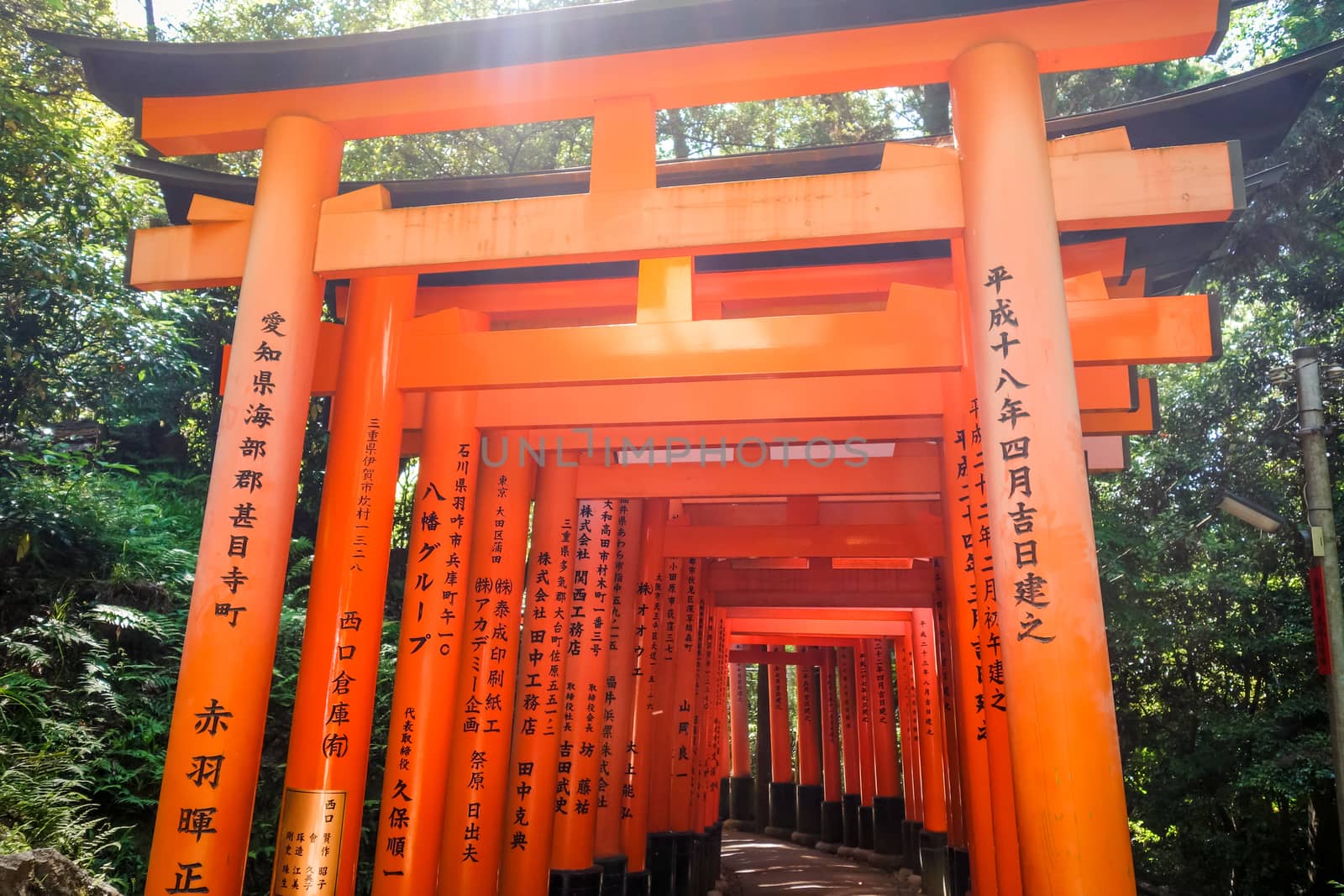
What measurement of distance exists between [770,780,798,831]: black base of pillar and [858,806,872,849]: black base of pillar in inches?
113

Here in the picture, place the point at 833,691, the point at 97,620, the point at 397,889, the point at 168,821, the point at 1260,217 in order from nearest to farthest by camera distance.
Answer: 1. the point at 168,821
2. the point at 397,889
3. the point at 97,620
4. the point at 1260,217
5. the point at 833,691

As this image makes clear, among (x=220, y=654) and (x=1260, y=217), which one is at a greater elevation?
(x=1260, y=217)

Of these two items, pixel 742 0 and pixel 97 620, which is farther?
pixel 97 620

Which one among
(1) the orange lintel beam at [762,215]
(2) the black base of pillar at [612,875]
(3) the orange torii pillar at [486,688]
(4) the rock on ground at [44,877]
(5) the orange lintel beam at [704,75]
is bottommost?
(2) the black base of pillar at [612,875]

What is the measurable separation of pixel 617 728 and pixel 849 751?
12540 millimetres

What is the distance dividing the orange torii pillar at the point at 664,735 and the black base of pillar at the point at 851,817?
9380 mm

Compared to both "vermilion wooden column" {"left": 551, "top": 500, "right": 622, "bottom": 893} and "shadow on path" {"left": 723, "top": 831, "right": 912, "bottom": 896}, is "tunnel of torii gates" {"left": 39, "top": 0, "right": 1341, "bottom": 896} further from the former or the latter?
"shadow on path" {"left": 723, "top": 831, "right": 912, "bottom": 896}

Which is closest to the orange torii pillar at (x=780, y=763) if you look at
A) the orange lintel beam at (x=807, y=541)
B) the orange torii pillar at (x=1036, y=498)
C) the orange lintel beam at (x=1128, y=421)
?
the orange lintel beam at (x=807, y=541)

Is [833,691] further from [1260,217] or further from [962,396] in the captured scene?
[962,396]

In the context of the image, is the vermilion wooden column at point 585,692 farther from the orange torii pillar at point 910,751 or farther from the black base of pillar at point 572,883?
the orange torii pillar at point 910,751

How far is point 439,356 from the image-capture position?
5656 millimetres

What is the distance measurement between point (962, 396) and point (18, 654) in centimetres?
654

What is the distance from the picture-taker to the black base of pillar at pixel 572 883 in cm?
775

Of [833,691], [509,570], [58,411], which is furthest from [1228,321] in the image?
[58,411]
